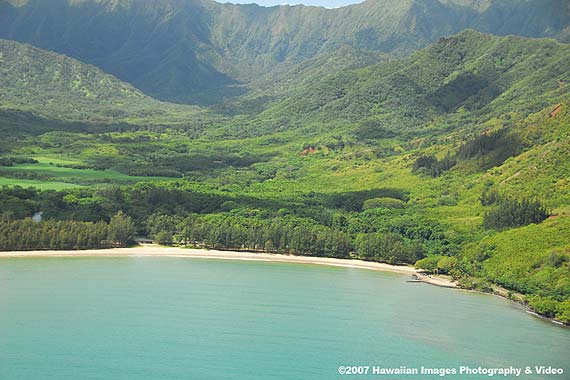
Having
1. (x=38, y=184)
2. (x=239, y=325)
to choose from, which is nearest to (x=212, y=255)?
(x=239, y=325)

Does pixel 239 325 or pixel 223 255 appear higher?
pixel 223 255

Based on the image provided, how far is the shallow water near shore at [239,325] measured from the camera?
61219 mm

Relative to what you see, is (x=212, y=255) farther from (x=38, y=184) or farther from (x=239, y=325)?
(x=38, y=184)

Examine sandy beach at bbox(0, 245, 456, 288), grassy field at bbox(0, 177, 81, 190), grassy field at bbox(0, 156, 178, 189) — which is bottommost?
sandy beach at bbox(0, 245, 456, 288)

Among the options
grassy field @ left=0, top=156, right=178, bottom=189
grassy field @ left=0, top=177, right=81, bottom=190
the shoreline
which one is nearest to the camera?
the shoreline

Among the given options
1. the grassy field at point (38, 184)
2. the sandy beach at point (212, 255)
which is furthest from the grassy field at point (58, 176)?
the sandy beach at point (212, 255)

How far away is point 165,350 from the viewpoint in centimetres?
6400

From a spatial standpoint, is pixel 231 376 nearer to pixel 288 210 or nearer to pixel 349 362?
pixel 349 362

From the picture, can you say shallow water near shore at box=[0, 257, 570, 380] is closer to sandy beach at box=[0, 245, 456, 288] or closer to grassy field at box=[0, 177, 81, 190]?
sandy beach at box=[0, 245, 456, 288]

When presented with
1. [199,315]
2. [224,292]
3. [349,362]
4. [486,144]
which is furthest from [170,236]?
[486,144]

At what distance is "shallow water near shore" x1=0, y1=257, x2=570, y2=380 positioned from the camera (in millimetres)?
61219

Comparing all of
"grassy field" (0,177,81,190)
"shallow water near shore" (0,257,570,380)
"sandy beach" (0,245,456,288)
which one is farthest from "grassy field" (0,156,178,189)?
"shallow water near shore" (0,257,570,380)

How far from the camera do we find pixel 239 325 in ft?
235

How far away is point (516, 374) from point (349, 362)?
12.5 meters
